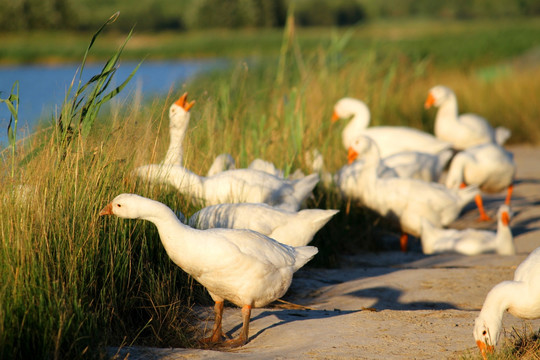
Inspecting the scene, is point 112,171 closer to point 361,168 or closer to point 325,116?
point 361,168

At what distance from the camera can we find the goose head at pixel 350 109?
10570 millimetres

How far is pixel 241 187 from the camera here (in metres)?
6.17

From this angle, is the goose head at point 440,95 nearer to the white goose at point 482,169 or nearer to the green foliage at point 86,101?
the white goose at point 482,169

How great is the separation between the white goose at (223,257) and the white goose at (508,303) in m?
1.33

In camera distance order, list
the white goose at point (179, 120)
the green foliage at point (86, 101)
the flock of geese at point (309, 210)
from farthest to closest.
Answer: the white goose at point (179, 120) < the green foliage at point (86, 101) < the flock of geese at point (309, 210)

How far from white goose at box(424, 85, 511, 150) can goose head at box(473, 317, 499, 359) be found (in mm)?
7713

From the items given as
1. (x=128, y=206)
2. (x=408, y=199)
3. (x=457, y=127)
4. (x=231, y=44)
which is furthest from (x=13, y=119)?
(x=231, y=44)

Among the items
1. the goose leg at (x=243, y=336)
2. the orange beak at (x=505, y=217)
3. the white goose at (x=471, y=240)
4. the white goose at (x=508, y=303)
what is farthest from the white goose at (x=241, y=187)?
the white goose at (x=508, y=303)

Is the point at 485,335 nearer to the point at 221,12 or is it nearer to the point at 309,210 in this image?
the point at 309,210

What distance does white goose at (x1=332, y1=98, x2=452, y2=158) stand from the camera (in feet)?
32.8

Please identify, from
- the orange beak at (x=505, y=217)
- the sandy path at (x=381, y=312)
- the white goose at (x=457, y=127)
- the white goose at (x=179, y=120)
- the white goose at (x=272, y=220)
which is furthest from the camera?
the white goose at (x=457, y=127)

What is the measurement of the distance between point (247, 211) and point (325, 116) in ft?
17.5

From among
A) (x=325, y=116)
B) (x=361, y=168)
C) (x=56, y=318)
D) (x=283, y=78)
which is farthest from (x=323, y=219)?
(x=283, y=78)

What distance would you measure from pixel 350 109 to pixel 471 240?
145 inches
